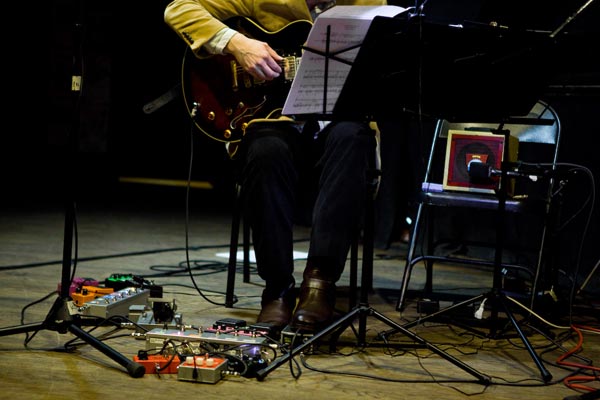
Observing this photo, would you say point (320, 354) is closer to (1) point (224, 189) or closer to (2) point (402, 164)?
(2) point (402, 164)

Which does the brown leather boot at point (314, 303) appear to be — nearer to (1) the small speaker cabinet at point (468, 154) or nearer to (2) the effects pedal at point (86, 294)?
(2) the effects pedal at point (86, 294)

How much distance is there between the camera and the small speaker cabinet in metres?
3.45

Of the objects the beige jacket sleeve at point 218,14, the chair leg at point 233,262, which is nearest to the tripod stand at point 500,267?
the chair leg at point 233,262

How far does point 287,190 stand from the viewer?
2660 millimetres

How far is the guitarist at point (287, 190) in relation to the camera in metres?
2.58

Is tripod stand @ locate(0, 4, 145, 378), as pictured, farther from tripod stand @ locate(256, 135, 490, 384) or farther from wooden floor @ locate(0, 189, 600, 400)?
tripod stand @ locate(256, 135, 490, 384)

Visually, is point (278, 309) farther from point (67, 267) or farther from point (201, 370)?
point (67, 267)

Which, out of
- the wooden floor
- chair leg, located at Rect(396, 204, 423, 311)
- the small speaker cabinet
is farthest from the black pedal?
the small speaker cabinet

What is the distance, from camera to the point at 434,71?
2.29 meters

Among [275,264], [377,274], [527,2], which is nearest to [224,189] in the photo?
[377,274]

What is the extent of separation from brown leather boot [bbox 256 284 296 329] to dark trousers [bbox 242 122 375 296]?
0.03 meters

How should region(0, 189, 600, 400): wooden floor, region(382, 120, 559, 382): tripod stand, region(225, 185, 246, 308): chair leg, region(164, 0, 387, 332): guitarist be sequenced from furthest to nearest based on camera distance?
1. region(225, 185, 246, 308): chair leg
2. region(164, 0, 387, 332): guitarist
3. region(382, 120, 559, 382): tripod stand
4. region(0, 189, 600, 400): wooden floor

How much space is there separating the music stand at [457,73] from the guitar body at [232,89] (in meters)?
0.60

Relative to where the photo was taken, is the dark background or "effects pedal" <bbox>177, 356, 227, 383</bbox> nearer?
"effects pedal" <bbox>177, 356, 227, 383</bbox>
